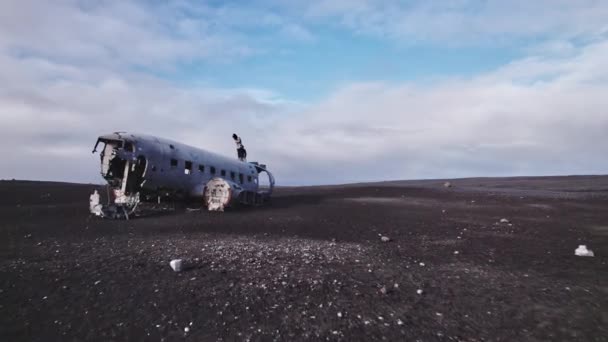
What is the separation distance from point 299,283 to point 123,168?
1627 cm

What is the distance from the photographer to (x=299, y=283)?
24.4ft

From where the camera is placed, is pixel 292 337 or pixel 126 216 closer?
pixel 292 337

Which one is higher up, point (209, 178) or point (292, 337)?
point (209, 178)

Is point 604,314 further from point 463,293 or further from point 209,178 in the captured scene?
point 209,178

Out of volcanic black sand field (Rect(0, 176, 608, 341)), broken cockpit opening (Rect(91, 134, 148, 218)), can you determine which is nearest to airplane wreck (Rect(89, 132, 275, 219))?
broken cockpit opening (Rect(91, 134, 148, 218))

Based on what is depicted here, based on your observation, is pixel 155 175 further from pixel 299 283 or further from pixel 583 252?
pixel 583 252

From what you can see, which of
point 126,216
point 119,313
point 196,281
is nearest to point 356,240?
point 196,281

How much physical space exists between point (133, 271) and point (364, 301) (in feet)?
18.4

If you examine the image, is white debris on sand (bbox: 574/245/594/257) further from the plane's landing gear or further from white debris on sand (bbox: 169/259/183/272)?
A: the plane's landing gear

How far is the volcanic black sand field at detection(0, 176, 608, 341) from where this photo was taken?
543 cm

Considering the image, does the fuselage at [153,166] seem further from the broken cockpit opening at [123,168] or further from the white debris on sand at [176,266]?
the white debris on sand at [176,266]

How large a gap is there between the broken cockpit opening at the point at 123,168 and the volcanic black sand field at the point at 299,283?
3693 millimetres

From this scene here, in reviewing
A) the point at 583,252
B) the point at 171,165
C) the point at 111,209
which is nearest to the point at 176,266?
the point at 111,209

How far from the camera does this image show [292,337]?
5.18 meters
